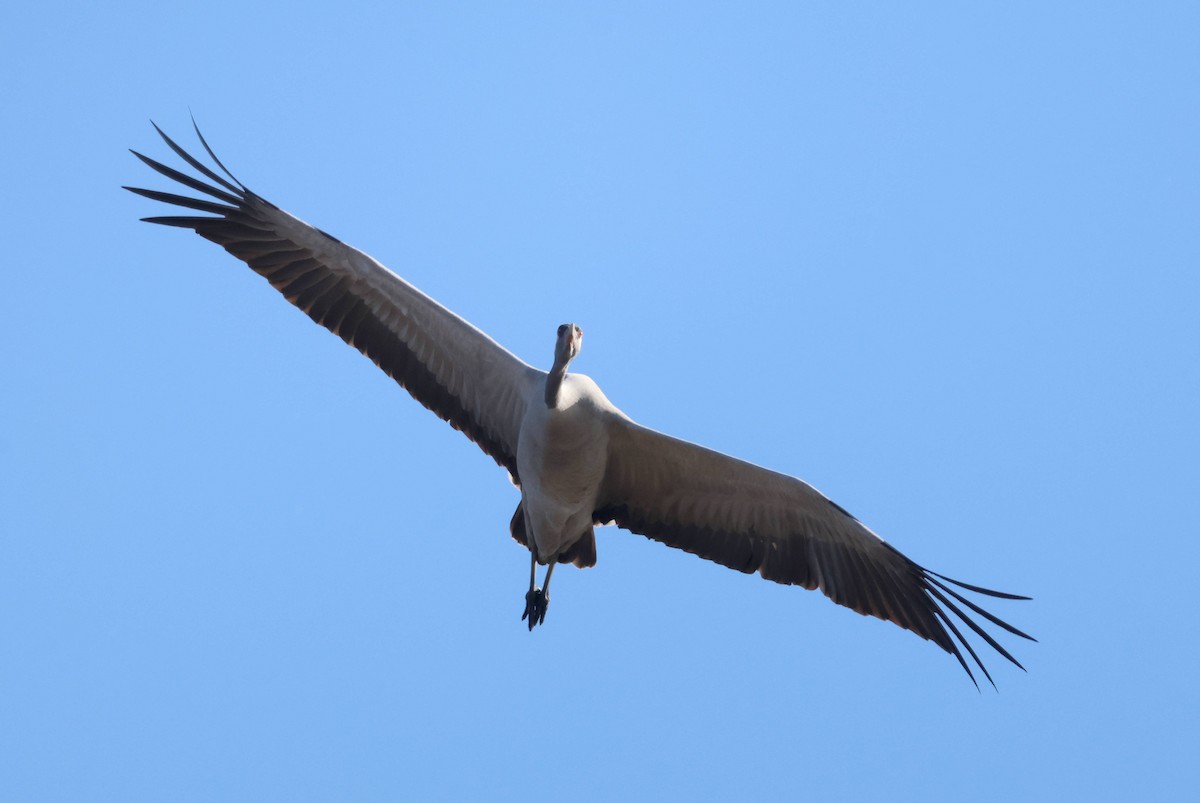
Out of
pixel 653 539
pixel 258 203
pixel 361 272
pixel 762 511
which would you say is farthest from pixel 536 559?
pixel 258 203

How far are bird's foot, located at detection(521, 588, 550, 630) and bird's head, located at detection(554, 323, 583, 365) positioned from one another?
1984mm

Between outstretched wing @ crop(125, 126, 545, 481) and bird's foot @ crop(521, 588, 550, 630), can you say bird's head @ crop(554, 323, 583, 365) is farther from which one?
bird's foot @ crop(521, 588, 550, 630)

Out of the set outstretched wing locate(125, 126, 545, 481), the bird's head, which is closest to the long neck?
the bird's head

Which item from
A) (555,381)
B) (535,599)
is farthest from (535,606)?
(555,381)

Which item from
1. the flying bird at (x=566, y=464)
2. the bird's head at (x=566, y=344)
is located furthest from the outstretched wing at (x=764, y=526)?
the bird's head at (x=566, y=344)

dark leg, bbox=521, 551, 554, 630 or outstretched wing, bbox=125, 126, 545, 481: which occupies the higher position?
outstretched wing, bbox=125, 126, 545, 481

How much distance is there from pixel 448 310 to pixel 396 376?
0.80 metres

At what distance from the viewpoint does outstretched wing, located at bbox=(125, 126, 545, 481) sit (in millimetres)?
9133

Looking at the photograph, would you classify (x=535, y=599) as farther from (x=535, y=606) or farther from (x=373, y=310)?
(x=373, y=310)

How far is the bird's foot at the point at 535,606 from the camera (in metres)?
9.29

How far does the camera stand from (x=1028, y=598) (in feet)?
26.5

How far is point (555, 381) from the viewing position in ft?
27.2

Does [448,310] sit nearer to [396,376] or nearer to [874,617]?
[396,376]

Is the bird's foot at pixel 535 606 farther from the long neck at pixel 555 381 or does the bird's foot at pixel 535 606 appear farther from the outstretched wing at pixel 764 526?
the long neck at pixel 555 381
